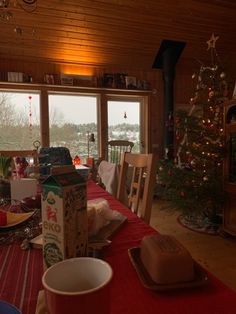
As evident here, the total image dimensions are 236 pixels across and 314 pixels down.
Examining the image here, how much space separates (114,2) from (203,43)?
190cm

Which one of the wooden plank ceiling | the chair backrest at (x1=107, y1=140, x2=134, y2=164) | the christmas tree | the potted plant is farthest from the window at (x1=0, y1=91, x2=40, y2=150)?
the potted plant

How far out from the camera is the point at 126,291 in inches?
21.3

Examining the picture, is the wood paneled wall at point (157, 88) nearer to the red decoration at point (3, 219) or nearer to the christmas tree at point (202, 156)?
the christmas tree at point (202, 156)

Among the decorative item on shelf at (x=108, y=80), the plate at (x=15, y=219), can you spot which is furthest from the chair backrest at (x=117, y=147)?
the plate at (x=15, y=219)

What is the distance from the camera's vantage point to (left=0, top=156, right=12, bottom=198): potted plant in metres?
1.39

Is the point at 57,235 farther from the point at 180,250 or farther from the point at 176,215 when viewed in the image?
the point at 176,215

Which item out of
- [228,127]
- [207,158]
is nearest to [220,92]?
[228,127]

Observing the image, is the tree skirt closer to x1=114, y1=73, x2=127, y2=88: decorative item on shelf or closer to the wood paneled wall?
the wood paneled wall

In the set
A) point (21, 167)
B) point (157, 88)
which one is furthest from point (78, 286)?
point (157, 88)

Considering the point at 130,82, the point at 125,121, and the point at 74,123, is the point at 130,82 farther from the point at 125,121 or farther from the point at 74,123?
the point at 74,123

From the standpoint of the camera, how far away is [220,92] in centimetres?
297

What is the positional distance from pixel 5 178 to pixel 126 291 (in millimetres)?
1174

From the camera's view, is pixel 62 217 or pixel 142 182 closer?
pixel 62 217

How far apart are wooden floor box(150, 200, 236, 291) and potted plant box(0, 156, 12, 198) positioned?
1665mm
